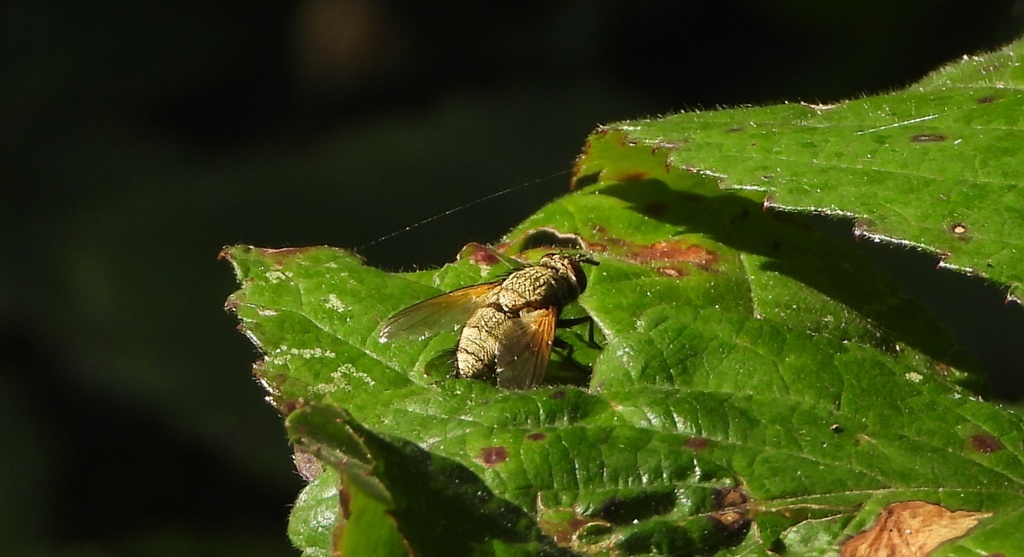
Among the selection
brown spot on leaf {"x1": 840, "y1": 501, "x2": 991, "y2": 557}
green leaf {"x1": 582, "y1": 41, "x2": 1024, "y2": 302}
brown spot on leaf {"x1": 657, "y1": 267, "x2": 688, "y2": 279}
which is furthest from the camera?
brown spot on leaf {"x1": 657, "y1": 267, "x2": 688, "y2": 279}

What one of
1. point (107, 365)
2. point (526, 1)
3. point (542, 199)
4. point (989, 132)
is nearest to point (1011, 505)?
point (989, 132)

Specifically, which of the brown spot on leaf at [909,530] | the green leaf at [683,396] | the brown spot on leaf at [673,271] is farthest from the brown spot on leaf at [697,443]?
the brown spot on leaf at [673,271]

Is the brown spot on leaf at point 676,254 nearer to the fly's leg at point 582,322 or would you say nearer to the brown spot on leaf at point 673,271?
the brown spot on leaf at point 673,271

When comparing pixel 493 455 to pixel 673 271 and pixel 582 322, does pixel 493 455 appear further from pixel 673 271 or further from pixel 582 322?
pixel 673 271

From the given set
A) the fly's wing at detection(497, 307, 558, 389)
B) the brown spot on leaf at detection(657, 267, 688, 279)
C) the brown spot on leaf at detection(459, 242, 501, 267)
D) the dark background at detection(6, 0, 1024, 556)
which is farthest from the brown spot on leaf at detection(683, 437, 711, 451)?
the dark background at detection(6, 0, 1024, 556)

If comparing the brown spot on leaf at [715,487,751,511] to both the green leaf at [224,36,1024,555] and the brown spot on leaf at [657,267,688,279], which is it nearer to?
the green leaf at [224,36,1024,555]

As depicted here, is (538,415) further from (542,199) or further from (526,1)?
(526,1)
